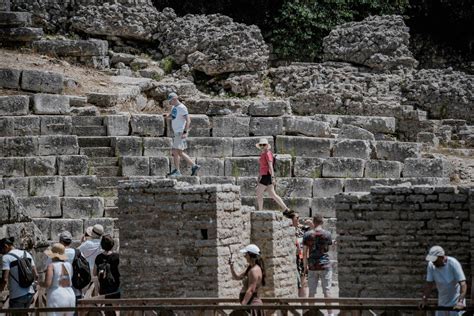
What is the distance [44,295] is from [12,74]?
10.5 metres

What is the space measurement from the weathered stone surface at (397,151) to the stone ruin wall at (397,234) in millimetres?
8284

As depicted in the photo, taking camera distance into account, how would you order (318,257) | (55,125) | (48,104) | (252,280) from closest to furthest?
(252,280), (318,257), (55,125), (48,104)

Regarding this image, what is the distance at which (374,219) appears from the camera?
22188mm

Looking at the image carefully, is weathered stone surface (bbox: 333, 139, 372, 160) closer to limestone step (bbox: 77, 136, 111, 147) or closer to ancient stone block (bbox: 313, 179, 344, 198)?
ancient stone block (bbox: 313, 179, 344, 198)

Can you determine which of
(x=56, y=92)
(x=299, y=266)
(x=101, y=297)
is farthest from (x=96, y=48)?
(x=101, y=297)

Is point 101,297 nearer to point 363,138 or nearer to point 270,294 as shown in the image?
point 270,294

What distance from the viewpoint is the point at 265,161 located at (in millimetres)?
26344

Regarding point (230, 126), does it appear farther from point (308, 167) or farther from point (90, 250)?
point (90, 250)

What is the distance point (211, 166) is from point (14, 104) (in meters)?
4.15

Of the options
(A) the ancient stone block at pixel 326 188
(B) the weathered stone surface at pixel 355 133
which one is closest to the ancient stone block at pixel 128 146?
(A) the ancient stone block at pixel 326 188

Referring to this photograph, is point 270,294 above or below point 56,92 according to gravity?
below

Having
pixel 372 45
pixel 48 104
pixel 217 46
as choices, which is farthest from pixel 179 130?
pixel 372 45

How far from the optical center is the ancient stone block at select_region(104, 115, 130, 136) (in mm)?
30328

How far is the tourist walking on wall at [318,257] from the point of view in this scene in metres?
22.8
